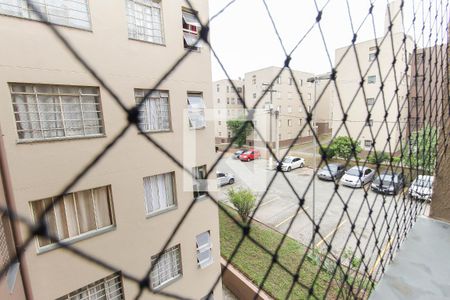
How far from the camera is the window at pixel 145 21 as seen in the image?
2352mm

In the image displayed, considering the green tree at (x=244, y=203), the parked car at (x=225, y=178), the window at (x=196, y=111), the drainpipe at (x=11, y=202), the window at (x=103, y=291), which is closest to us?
the drainpipe at (x=11, y=202)

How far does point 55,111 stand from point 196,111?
138cm

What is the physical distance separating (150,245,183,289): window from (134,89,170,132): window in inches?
56.6

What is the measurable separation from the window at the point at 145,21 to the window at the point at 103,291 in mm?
2287

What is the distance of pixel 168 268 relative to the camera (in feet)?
9.60

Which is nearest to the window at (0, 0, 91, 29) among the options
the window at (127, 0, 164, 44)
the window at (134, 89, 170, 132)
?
the window at (127, 0, 164, 44)

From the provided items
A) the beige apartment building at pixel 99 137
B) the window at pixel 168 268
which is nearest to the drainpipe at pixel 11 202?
the beige apartment building at pixel 99 137

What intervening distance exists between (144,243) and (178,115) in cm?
142

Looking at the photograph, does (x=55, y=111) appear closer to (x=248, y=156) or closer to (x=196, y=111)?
(x=196, y=111)

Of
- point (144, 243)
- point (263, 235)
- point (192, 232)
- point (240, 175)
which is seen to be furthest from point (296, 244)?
point (240, 175)

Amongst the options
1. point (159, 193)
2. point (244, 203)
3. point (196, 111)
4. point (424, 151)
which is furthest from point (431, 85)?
point (244, 203)

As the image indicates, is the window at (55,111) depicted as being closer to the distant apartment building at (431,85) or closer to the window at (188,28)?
the window at (188,28)

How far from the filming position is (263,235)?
4.64m

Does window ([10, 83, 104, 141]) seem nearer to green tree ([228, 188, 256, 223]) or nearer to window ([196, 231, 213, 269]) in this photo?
window ([196, 231, 213, 269])
